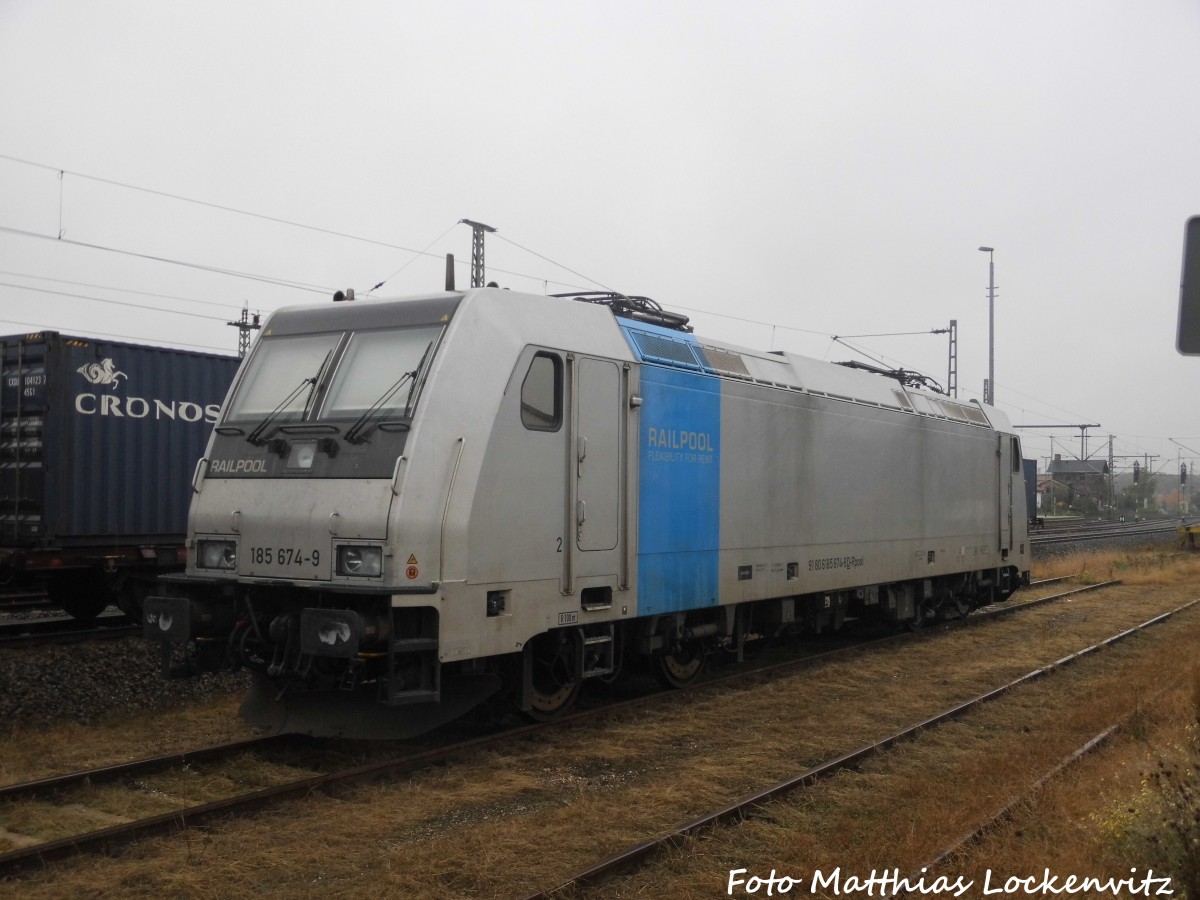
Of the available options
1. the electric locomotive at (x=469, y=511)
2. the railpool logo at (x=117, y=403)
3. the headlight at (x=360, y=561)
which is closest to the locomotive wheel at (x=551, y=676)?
the electric locomotive at (x=469, y=511)

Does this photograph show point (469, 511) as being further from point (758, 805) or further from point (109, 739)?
point (109, 739)

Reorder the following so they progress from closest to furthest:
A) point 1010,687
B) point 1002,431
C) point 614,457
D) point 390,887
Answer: point 390,887
point 614,457
point 1010,687
point 1002,431

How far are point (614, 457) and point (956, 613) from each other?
953 cm

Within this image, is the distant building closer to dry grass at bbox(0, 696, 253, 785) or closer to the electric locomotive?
the electric locomotive

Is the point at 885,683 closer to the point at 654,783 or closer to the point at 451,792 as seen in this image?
the point at 654,783

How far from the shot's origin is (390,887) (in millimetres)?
5141

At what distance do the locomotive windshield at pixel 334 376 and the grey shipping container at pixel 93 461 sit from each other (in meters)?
5.22

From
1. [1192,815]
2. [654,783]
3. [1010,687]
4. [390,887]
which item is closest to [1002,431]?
[1010,687]

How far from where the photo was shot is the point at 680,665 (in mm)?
10352

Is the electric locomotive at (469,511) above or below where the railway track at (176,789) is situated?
above

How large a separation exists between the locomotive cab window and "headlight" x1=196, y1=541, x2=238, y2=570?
2283 millimetres

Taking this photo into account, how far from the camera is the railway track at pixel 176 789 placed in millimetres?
5480

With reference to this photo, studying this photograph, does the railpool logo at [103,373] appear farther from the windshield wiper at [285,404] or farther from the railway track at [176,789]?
the railway track at [176,789]

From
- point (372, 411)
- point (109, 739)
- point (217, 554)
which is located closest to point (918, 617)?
point (372, 411)
